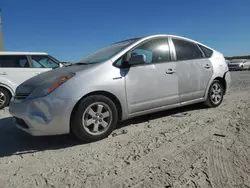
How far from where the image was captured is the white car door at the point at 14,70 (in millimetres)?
6707

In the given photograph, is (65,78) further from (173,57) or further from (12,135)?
(173,57)

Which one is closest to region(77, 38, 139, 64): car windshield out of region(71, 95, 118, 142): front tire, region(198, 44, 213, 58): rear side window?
region(71, 95, 118, 142): front tire

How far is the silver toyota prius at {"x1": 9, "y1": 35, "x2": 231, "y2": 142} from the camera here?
3.06 metres

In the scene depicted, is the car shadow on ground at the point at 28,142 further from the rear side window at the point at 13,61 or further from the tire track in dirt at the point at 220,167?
the rear side window at the point at 13,61

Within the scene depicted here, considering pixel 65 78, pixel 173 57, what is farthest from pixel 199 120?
pixel 65 78

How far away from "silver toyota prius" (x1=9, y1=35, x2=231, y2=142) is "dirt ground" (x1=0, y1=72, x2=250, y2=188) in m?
0.32

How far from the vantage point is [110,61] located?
353 cm

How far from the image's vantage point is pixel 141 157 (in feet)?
8.86

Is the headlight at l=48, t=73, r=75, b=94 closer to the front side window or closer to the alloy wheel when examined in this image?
the alloy wheel

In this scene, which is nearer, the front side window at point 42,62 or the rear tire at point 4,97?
the rear tire at point 4,97

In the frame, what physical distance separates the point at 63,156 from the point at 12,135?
4.93ft

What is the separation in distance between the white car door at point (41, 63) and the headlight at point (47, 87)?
14.3 feet

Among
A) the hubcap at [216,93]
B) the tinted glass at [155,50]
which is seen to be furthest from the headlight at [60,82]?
the hubcap at [216,93]

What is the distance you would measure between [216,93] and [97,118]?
9.94 feet
